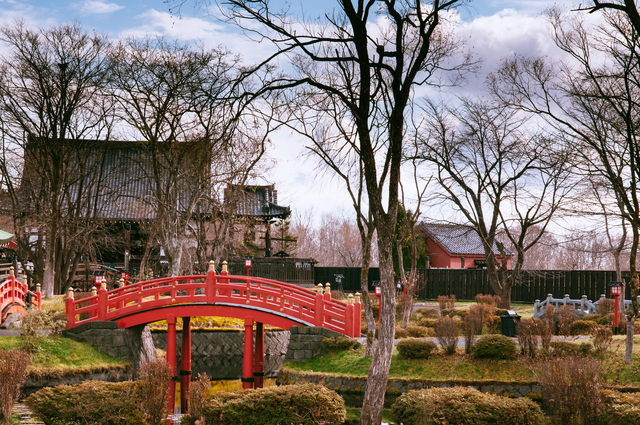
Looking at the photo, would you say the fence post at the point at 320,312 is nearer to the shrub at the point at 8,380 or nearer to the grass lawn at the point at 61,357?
the grass lawn at the point at 61,357

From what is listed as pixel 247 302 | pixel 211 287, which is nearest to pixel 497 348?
pixel 247 302

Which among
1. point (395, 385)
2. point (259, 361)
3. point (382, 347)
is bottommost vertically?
point (259, 361)

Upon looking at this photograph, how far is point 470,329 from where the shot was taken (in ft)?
47.7

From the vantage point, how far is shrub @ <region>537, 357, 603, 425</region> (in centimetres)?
873

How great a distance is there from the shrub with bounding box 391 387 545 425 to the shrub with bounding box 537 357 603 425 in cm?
38

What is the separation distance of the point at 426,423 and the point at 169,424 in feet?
19.7

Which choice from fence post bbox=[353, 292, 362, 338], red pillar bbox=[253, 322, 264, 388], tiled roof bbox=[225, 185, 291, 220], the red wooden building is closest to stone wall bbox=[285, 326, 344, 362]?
fence post bbox=[353, 292, 362, 338]

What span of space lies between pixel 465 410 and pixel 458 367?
5.02 metres

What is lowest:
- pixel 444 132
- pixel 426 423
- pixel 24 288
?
pixel 426 423

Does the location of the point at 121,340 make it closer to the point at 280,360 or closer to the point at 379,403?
the point at 280,360

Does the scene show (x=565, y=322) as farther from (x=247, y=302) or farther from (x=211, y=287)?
(x=211, y=287)

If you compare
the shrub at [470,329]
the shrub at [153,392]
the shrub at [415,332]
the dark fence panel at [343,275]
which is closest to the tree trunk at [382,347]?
the shrub at [153,392]

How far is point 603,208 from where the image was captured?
15766 mm

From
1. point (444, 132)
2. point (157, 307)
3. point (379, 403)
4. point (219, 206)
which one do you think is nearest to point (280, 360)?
point (157, 307)
